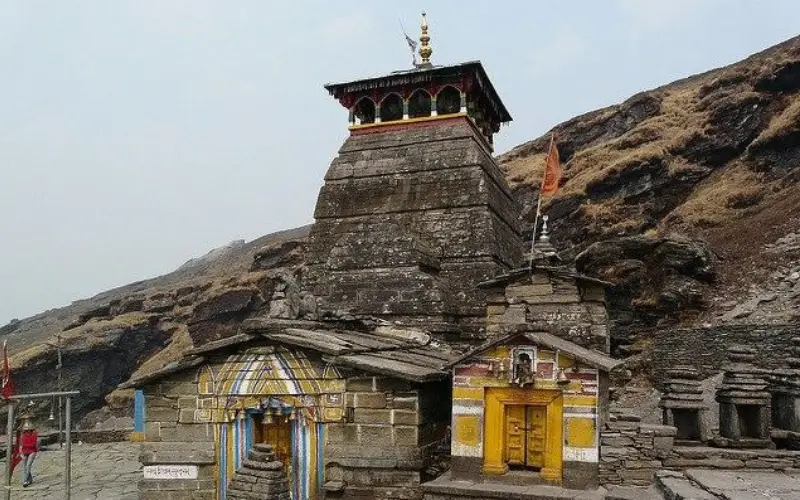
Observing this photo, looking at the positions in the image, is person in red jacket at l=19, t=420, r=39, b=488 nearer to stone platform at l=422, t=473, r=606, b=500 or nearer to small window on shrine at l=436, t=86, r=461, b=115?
stone platform at l=422, t=473, r=606, b=500

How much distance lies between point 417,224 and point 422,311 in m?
3.33

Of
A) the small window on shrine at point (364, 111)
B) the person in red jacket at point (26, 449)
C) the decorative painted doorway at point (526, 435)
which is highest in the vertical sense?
the small window on shrine at point (364, 111)

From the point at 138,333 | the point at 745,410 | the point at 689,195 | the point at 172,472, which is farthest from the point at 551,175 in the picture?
the point at 689,195

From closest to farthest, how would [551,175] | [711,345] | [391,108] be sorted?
[551,175]
[391,108]
[711,345]

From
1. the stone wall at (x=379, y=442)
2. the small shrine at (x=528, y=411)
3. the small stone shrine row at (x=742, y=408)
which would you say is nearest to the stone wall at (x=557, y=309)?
the small stone shrine row at (x=742, y=408)

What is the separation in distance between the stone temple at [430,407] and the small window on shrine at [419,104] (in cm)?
596

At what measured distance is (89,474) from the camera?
650 inches

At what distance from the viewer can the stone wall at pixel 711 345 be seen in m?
22.2

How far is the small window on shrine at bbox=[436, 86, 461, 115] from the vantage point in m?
20.6

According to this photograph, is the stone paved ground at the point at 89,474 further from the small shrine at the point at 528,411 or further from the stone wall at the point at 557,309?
the stone wall at the point at 557,309

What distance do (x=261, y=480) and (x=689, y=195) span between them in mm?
42239

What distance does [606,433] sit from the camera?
11.1 meters

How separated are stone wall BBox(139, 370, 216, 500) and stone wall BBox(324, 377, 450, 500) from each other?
244 cm

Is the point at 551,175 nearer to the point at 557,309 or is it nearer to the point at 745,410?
the point at 557,309
